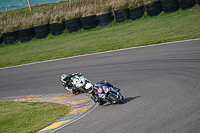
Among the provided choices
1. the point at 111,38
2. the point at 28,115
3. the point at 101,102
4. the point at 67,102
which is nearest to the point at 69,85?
the point at 67,102

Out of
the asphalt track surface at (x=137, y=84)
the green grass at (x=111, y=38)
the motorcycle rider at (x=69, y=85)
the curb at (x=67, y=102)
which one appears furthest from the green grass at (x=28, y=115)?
the green grass at (x=111, y=38)

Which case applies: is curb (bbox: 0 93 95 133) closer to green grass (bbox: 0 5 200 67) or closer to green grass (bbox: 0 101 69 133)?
green grass (bbox: 0 101 69 133)

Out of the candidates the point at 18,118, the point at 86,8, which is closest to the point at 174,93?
the point at 18,118

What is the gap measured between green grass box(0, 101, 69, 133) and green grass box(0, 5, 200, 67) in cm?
825

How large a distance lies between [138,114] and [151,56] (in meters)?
7.22

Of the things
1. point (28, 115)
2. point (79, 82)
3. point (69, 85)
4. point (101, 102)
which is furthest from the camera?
point (69, 85)

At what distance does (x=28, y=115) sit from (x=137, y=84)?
163 inches

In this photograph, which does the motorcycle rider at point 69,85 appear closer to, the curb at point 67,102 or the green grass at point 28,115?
the curb at point 67,102

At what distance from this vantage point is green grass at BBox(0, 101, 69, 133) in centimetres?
833

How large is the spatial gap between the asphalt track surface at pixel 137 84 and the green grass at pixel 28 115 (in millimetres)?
1248

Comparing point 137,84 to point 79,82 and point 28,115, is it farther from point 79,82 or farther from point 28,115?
point 28,115

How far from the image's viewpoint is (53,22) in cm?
2806

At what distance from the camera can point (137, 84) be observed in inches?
415

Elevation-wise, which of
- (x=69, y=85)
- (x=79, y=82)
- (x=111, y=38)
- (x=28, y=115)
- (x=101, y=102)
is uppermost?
(x=111, y=38)
